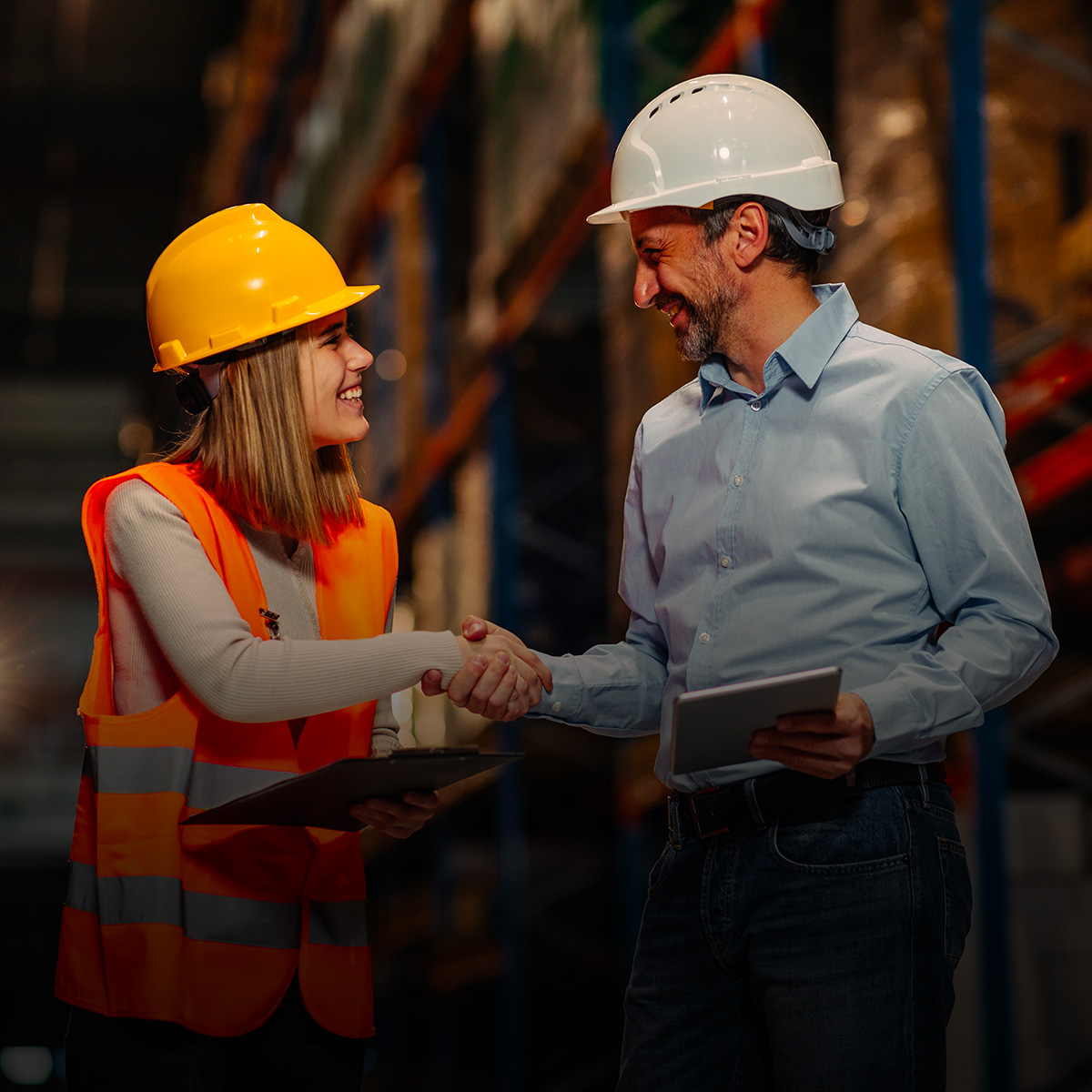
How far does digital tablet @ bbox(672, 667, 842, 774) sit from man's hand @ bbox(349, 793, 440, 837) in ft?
1.97

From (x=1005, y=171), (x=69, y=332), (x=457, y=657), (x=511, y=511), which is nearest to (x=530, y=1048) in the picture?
(x=511, y=511)

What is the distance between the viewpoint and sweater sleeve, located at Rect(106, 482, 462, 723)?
7.34 ft

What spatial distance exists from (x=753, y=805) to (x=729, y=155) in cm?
123

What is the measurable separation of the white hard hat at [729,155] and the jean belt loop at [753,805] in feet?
3.62

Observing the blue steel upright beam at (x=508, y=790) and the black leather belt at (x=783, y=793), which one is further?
the blue steel upright beam at (x=508, y=790)

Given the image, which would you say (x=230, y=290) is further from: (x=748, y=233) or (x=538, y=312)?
(x=538, y=312)

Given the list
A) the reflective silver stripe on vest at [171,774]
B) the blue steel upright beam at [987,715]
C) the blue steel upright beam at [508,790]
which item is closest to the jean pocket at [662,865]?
the reflective silver stripe on vest at [171,774]

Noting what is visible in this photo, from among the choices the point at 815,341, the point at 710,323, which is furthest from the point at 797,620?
the point at 710,323

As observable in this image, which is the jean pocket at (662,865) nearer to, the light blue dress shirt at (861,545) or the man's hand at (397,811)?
the light blue dress shirt at (861,545)

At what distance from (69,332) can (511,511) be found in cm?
1714

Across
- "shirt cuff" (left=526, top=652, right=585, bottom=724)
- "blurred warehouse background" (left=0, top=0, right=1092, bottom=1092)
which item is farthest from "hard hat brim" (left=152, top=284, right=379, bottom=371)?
"shirt cuff" (left=526, top=652, right=585, bottom=724)

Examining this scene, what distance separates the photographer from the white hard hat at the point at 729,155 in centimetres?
251

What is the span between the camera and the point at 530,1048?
10289 millimetres

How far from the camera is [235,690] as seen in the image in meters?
2.23
